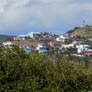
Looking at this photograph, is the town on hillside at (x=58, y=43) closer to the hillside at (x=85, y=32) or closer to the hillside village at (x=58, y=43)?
the hillside village at (x=58, y=43)

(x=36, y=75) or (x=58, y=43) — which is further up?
(x=58, y=43)

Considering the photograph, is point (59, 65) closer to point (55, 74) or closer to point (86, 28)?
point (55, 74)

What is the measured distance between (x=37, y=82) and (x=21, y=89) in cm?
115

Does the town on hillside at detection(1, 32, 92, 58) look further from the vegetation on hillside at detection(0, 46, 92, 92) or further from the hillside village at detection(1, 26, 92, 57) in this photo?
the vegetation on hillside at detection(0, 46, 92, 92)

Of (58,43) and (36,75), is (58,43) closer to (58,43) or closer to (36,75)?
(58,43)

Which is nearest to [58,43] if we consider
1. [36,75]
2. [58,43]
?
[58,43]

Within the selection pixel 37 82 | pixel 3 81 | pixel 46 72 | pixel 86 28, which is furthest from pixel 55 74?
pixel 86 28

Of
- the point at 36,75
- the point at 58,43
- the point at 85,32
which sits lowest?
the point at 36,75

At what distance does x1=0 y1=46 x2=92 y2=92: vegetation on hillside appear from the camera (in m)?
17.2

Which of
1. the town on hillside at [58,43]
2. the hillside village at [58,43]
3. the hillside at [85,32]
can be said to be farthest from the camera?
the hillside at [85,32]

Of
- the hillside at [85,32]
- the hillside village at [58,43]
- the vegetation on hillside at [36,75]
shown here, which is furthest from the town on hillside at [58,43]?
the vegetation on hillside at [36,75]

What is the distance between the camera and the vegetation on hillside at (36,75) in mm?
17188

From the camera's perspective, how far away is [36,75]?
18484 mm

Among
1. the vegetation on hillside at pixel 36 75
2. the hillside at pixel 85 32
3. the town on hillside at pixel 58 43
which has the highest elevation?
the hillside at pixel 85 32
